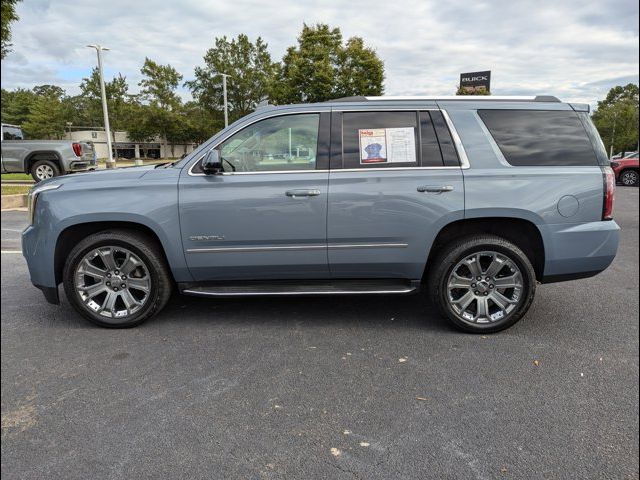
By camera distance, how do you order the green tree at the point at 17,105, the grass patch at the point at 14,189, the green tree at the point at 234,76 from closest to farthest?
the grass patch at the point at 14,189
the green tree at the point at 17,105
the green tree at the point at 234,76

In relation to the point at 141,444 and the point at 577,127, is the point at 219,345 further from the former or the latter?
the point at 577,127

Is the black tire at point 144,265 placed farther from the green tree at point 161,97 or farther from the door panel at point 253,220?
the green tree at point 161,97

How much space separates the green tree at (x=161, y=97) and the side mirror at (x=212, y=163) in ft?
167

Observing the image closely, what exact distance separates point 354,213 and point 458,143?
1009mm

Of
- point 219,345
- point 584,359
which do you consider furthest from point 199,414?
point 584,359

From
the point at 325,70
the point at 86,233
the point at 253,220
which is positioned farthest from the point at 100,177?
the point at 325,70

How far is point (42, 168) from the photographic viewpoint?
13.3 m

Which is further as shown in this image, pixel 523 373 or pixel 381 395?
pixel 523 373

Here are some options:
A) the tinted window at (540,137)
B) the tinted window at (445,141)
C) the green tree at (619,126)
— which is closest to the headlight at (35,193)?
the tinted window at (445,141)

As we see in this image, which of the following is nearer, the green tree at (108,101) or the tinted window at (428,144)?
the tinted window at (428,144)

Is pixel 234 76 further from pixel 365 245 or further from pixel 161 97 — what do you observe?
pixel 365 245

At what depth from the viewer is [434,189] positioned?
11.6ft

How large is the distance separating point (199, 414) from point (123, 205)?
1.83 meters

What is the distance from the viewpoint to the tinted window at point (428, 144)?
3654 mm
